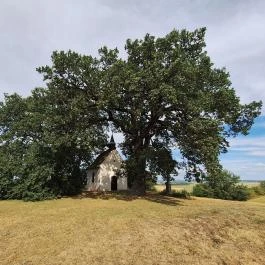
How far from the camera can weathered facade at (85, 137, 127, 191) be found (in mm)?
52812

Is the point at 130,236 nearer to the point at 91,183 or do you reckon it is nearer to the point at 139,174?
the point at 139,174

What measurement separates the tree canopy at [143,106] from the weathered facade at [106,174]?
830cm

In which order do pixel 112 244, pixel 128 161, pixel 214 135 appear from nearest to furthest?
pixel 112 244, pixel 214 135, pixel 128 161

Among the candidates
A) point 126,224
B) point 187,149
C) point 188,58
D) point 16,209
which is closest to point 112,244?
point 126,224

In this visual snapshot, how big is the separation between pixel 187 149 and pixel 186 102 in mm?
5355

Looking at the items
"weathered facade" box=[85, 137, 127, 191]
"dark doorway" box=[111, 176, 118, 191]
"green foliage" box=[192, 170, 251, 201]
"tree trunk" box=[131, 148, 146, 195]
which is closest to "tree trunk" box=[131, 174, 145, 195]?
"tree trunk" box=[131, 148, 146, 195]

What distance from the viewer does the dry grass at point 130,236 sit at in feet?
66.0

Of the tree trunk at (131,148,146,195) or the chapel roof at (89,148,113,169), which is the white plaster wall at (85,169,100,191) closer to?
the chapel roof at (89,148,113,169)

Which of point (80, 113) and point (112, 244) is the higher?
point (80, 113)

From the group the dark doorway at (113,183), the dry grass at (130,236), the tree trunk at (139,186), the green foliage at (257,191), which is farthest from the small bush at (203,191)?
the dry grass at (130,236)

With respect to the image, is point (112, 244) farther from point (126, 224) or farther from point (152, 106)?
point (152, 106)

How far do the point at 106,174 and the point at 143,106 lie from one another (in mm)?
18040

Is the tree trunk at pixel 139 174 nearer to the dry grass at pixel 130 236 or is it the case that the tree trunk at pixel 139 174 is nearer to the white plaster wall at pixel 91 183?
the dry grass at pixel 130 236

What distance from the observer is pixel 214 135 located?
36.7m
